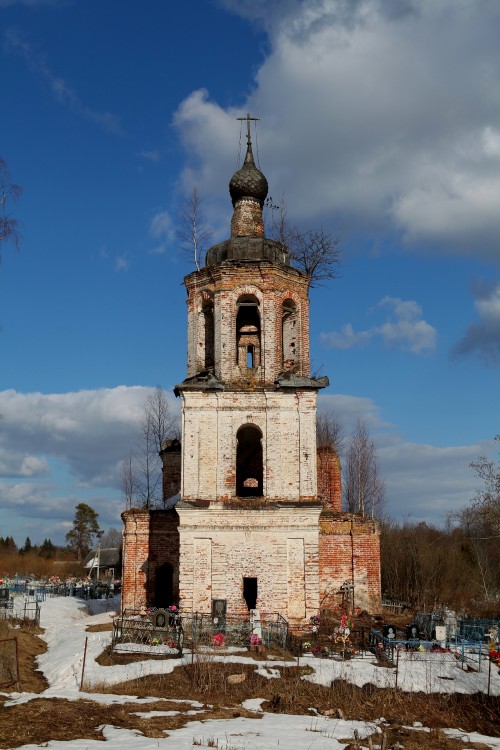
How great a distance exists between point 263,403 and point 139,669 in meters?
7.29

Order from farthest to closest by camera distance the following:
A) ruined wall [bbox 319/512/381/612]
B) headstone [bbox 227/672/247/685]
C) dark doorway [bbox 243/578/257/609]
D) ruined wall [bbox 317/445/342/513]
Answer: ruined wall [bbox 317/445/342/513]
ruined wall [bbox 319/512/381/612]
dark doorway [bbox 243/578/257/609]
headstone [bbox 227/672/247/685]

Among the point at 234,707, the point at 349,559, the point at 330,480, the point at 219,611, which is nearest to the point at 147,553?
the point at 219,611

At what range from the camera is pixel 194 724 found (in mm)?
11844

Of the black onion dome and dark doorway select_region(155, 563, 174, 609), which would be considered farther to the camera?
the black onion dome

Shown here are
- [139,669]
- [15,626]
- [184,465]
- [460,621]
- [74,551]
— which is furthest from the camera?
[74,551]

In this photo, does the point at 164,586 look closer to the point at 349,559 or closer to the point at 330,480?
the point at 349,559

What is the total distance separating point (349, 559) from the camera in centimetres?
2159

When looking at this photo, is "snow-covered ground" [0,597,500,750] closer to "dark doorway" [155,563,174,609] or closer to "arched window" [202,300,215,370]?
"dark doorway" [155,563,174,609]

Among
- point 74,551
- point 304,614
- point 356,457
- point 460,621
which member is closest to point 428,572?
point 356,457

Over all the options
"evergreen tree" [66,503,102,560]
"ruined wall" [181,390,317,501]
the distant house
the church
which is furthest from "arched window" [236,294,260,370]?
"evergreen tree" [66,503,102,560]

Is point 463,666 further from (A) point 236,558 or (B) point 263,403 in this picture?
(B) point 263,403

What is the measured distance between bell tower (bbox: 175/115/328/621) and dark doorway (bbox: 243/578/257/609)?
0.19 feet

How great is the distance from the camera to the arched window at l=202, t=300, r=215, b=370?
21516 millimetres

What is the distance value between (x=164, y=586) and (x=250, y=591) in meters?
3.98
